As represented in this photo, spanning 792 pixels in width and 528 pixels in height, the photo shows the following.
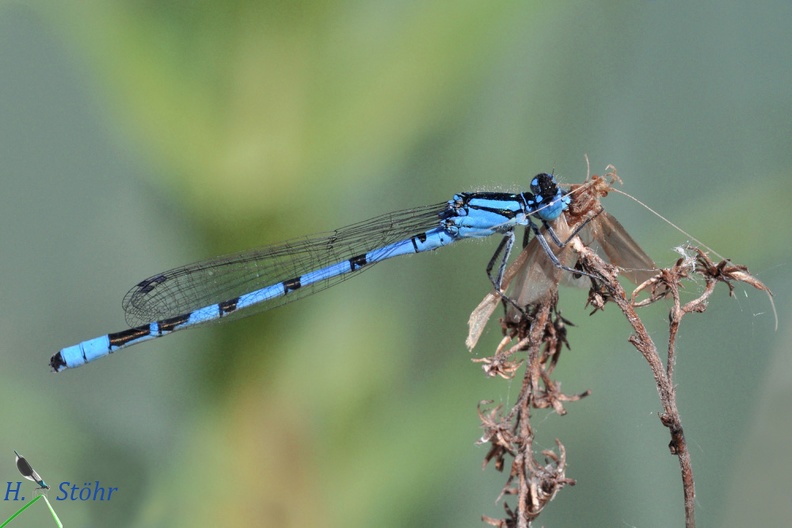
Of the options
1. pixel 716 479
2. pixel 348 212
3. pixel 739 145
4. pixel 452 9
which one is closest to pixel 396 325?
pixel 348 212

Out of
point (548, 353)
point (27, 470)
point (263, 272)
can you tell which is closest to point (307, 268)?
point (263, 272)

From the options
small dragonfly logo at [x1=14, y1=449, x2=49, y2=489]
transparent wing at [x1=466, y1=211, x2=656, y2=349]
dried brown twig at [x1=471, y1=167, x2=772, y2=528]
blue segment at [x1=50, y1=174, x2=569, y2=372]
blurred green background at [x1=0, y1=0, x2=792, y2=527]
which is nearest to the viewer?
dried brown twig at [x1=471, y1=167, x2=772, y2=528]

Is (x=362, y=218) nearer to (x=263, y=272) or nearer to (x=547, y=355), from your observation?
(x=263, y=272)

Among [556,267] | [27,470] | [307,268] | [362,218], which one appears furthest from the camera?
[307,268]

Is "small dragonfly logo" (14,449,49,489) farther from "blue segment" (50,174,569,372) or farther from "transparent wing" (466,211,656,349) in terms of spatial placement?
"transparent wing" (466,211,656,349)

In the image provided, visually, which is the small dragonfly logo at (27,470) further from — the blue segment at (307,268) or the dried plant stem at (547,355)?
the dried plant stem at (547,355)

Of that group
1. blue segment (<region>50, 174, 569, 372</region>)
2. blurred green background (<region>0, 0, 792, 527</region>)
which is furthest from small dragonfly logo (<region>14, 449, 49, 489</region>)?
blue segment (<region>50, 174, 569, 372</region>)

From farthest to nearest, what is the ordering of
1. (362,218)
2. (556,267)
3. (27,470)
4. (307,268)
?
(307,268), (362,218), (27,470), (556,267)

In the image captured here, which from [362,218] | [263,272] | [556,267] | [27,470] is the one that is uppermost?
[362,218]
